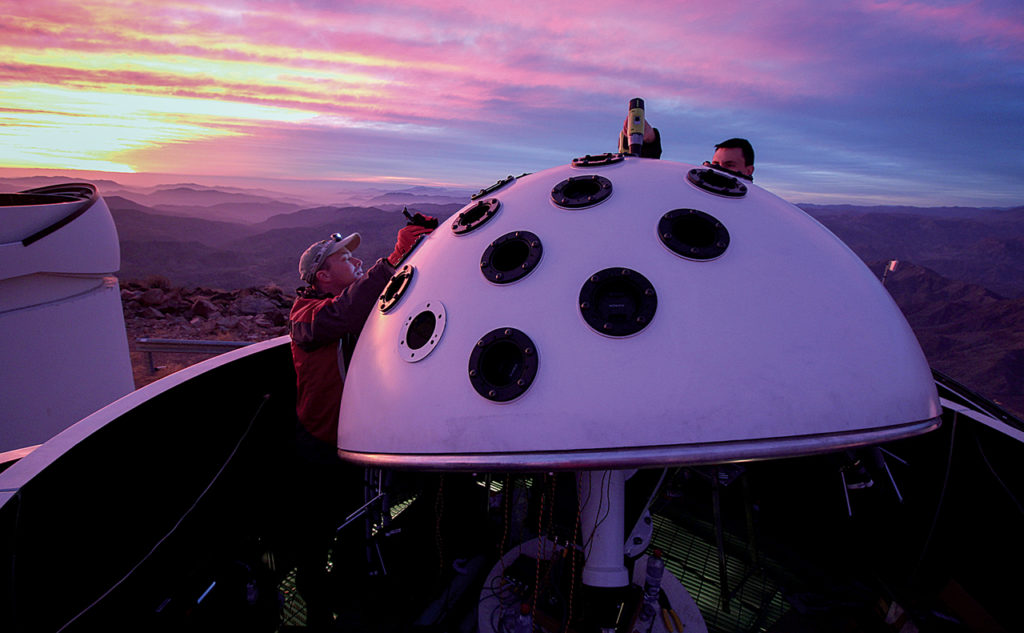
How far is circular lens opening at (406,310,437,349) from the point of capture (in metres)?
2.17

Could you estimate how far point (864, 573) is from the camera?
14.1ft

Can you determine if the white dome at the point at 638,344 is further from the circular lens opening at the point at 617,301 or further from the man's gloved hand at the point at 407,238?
the man's gloved hand at the point at 407,238

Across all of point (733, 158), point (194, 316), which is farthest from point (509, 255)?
point (194, 316)

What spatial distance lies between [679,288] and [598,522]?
5.20 ft

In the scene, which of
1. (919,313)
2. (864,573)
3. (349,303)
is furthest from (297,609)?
(919,313)

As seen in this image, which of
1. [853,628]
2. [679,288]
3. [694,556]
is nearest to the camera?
[679,288]

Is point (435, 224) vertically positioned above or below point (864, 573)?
above

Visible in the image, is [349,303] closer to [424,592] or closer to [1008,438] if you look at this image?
[424,592]

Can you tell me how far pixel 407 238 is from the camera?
10.4ft

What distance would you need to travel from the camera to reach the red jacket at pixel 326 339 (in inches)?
115

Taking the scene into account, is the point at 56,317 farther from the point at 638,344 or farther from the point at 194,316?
the point at 194,316

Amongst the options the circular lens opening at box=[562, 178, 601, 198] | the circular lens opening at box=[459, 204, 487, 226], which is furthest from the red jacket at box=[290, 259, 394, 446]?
the circular lens opening at box=[562, 178, 601, 198]

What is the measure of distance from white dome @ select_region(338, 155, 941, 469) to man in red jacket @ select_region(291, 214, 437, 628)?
0.70 m

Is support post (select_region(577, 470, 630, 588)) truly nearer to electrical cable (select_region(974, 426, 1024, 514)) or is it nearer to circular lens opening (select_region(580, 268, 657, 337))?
circular lens opening (select_region(580, 268, 657, 337))
